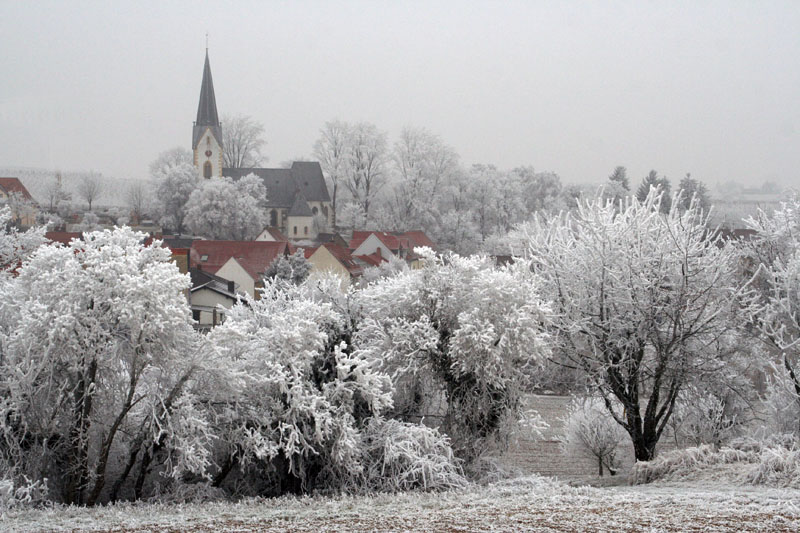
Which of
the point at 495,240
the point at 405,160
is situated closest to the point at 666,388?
the point at 495,240

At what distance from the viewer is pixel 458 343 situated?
16531 mm

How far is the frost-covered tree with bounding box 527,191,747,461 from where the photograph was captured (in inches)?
712

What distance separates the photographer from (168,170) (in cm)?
9056

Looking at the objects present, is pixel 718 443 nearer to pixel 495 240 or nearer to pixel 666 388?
pixel 666 388

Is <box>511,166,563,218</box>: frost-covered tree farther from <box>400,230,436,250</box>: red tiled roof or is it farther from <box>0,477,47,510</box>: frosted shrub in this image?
<box>0,477,47,510</box>: frosted shrub

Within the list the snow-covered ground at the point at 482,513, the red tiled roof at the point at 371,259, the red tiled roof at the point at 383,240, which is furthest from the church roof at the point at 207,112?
the snow-covered ground at the point at 482,513

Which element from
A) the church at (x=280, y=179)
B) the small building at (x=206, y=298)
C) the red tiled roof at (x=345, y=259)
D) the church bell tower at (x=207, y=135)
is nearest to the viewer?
the small building at (x=206, y=298)

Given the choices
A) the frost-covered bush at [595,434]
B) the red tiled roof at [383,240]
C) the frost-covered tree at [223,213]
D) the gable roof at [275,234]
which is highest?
the frost-covered tree at [223,213]

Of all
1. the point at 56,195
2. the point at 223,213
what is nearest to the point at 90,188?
the point at 56,195

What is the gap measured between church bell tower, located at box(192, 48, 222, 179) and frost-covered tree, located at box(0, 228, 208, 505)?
9345cm

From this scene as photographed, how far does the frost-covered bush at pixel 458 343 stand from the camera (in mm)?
16688

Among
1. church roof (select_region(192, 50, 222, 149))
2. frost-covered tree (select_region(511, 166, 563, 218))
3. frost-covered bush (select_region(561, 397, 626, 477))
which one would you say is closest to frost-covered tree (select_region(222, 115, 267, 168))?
church roof (select_region(192, 50, 222, 149))

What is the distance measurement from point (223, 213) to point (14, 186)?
20230mm

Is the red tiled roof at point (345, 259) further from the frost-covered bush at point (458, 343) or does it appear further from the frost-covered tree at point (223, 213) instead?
the frost-covered bush at point (458, 343)
